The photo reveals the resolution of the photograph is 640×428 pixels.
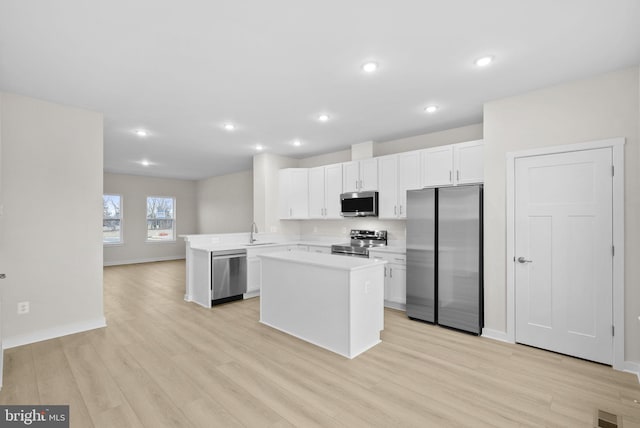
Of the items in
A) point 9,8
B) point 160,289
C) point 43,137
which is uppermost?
point 9,8

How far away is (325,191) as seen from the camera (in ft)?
18.7

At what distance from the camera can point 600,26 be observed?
6.91 feet

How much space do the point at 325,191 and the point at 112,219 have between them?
6.80 meters

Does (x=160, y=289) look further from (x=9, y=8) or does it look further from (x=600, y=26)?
(x=600, y=26)

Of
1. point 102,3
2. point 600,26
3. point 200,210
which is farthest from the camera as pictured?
point 200,210

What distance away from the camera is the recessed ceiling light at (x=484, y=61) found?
2521mm

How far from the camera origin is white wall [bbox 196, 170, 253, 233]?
8602 mm

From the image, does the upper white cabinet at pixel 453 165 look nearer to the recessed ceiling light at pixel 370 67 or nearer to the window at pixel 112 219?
the recessed ceiling light at pixel 370 67

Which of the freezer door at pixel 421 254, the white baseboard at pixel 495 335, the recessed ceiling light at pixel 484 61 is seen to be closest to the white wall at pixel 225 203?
the freezer door at pixel 421 254

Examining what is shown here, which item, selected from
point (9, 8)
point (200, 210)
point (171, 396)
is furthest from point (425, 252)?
point (200, 210)

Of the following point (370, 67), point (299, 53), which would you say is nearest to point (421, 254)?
point (370, 67)

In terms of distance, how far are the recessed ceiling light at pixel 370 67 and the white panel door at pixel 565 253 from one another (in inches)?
74.2

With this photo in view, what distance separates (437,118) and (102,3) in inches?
143

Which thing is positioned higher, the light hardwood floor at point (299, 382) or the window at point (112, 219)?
the window at point (112, 219)
